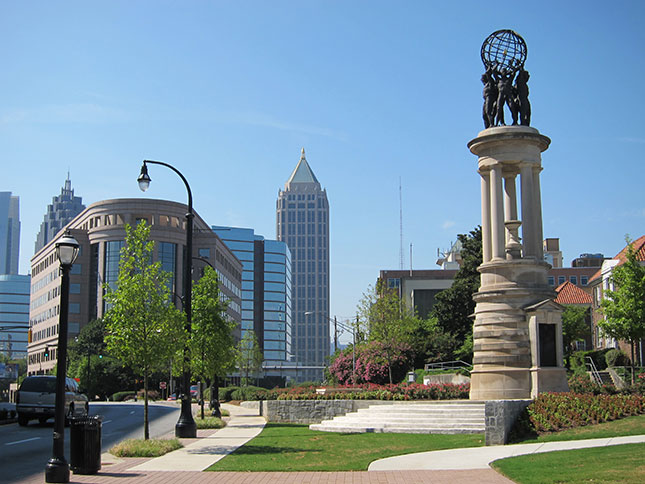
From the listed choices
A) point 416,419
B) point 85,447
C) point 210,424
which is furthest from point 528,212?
point 85,447

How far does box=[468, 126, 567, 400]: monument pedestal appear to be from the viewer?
25.5 metres

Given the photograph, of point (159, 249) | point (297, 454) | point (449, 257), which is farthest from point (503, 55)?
point (449, 257)

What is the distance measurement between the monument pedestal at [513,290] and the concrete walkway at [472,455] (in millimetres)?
8113

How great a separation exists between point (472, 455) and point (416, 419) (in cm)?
794

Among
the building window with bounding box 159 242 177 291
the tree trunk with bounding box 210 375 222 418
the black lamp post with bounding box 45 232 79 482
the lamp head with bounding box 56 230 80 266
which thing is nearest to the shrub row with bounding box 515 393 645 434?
the black lamp post with bounding box 45 232 79 482

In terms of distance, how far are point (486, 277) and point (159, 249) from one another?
8229 cm

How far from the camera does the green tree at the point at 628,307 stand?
34500 mm

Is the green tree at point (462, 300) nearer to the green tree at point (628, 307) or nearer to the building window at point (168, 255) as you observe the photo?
the green tree at point (628, 307)

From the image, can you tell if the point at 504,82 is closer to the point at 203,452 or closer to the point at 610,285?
the point at 203,452

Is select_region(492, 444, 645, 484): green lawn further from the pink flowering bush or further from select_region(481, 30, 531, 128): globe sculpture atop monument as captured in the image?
the pink flowering bush

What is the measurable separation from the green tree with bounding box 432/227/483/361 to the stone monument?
28.1 meters

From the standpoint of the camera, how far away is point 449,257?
150375 millimetres

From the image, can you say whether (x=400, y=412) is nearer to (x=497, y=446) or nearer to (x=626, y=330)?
(x=497, y=446)

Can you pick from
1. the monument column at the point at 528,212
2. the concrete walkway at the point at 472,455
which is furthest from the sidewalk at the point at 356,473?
the monument column at the point at 528,212
